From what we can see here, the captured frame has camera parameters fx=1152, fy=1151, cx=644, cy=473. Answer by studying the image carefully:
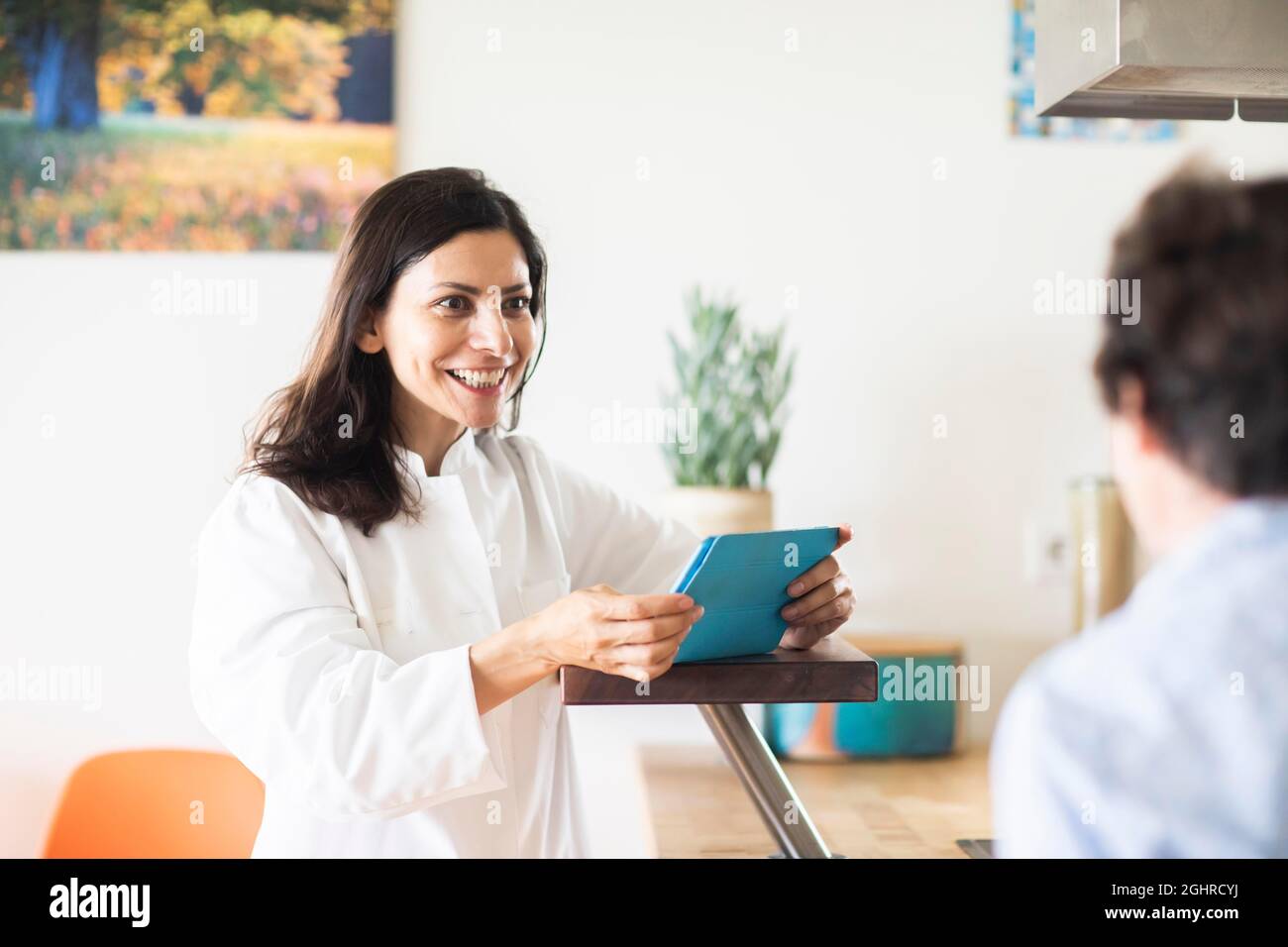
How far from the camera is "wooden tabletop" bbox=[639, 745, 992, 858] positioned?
4.86ft

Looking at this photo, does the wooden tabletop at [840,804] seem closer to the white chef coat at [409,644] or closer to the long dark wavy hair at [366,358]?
the white chef coat at [409,644]

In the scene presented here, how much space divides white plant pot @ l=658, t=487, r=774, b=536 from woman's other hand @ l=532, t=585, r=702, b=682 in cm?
115

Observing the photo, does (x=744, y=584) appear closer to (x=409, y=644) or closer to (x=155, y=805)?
(x=409, y=644)

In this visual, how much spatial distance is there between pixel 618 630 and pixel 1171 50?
68 cm

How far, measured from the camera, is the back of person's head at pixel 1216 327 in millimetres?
525

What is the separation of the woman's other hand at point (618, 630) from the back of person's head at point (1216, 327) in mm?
441

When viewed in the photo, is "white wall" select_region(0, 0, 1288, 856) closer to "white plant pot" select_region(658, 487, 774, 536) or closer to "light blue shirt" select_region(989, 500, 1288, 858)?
"white plant pot" select_region(658, 487, 774, 536)

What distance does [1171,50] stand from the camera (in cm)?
99

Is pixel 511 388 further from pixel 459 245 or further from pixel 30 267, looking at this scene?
pixel 30 267
